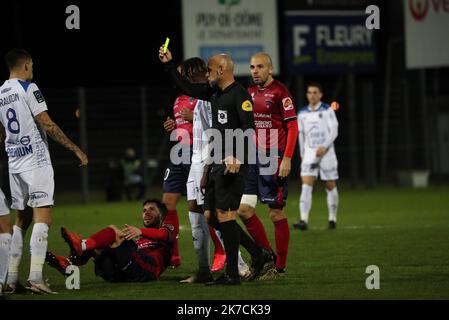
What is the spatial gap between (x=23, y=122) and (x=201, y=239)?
2.40m

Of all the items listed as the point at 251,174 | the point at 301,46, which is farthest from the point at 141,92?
the point at 251,174

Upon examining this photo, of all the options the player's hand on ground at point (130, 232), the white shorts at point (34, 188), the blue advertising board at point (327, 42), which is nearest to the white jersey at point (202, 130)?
the player's hand on ground at point (130, 232)

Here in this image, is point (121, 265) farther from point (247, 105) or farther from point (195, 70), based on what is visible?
point (195, 70)

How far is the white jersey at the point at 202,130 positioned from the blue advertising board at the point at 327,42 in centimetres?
1701

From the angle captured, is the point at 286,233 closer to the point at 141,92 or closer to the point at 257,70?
the point at 257,70

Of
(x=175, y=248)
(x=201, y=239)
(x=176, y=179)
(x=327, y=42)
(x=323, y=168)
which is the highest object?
(x=327, y=42)

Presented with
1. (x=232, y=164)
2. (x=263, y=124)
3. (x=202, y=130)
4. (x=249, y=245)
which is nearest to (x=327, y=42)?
(x=263, y=124)

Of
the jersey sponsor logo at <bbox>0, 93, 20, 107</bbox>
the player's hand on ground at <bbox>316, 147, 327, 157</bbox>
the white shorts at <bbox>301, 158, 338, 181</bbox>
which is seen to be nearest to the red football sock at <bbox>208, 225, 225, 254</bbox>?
the jersey sponsor logo at <bbox>0, 93, 20, 107</bbox>

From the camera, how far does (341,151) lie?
30953 mm

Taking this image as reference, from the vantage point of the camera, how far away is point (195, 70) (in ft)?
36.0

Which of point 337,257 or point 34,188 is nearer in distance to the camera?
point 34,188

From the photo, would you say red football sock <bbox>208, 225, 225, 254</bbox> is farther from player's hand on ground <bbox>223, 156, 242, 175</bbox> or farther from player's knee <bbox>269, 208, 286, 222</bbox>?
player's hand on ground <bbox>223, 156, 242, 175</bbox>

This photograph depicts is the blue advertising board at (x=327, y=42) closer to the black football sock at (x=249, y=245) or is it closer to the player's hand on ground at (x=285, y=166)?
the player's hand on ground at (x=285, y=166)

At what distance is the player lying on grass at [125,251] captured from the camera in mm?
10055
